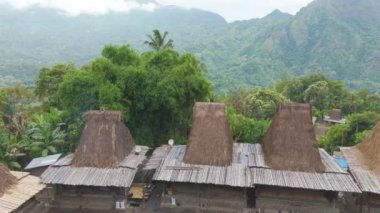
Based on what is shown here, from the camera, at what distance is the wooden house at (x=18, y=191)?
12484 mm

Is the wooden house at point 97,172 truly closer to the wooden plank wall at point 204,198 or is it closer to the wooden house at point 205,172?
the wooden house at point 205,172

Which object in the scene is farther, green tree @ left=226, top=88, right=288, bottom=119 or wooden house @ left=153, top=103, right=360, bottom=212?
green tree @ left=226, top=88, right=288, bottom=119

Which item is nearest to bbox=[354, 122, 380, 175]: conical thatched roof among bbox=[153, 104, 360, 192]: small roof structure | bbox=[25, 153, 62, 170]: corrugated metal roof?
bbox=[153, 104, 360, 192]: small roof structure

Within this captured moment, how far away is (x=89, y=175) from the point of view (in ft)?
47.2

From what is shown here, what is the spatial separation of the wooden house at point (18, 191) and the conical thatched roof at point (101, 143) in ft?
6.09

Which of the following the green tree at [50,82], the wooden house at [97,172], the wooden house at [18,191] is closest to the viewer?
the wooden house at [18,191]

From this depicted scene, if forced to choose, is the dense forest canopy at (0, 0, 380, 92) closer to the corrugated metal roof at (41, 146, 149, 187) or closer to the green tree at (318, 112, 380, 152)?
the green tree at (318, 112, 380, 152)

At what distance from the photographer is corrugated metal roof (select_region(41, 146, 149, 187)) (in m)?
13.9

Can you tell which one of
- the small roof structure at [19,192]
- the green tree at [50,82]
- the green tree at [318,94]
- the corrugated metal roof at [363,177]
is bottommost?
the green tree at [318,94]

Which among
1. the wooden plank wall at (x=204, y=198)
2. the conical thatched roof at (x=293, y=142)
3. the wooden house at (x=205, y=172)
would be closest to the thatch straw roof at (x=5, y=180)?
the wooden house at (x=205, y=172)

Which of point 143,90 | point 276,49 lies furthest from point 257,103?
point 276,49

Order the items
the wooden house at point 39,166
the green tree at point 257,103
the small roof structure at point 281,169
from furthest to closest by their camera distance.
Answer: the green tree at point 257,103 → the wooden house at point 39,166 → the small roof structure at point 281,169

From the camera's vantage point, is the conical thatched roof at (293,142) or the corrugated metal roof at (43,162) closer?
the conical thatched roof at (293,142)

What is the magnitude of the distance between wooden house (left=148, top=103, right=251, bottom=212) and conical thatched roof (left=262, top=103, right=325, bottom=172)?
1.51 metres
